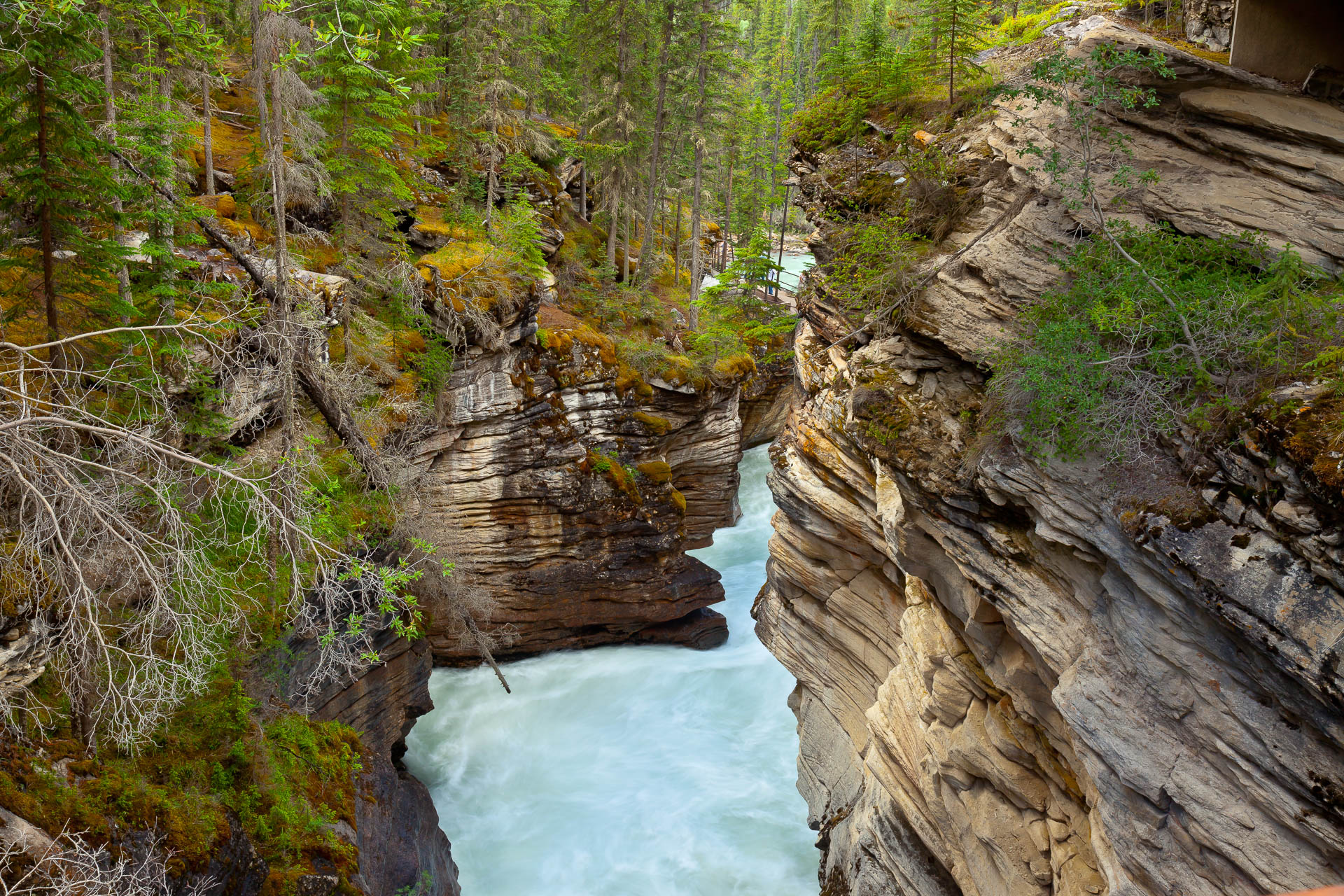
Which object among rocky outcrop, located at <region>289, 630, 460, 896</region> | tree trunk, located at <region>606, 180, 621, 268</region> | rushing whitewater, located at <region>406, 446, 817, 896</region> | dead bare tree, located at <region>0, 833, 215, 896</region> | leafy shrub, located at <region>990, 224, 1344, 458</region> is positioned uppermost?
tree trunk, located at <region>606, 180, 621, 268</region>

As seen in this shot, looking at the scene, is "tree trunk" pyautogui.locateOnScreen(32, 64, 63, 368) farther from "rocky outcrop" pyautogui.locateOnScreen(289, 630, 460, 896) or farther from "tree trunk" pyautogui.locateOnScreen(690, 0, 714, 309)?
"tree trunk" pyautogui.locateOnScreen(690, 0, 714, 309)

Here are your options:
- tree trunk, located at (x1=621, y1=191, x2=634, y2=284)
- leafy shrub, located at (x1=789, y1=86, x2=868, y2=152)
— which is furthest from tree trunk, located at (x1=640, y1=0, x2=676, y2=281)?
leafy shrub, located at (x1=789, y1=86, x2=868, y2=152)

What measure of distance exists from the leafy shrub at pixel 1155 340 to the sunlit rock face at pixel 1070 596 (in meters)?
0.32

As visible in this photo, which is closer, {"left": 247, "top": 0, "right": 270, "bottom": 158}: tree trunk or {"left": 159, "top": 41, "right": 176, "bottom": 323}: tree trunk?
{"left": 159, "top": 41, "right": 176, "bottom": 323}: tree trunk

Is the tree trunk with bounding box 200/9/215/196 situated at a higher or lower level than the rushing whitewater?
higher

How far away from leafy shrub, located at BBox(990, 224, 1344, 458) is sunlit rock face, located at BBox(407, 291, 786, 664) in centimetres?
1193

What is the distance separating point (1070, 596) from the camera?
6.34m

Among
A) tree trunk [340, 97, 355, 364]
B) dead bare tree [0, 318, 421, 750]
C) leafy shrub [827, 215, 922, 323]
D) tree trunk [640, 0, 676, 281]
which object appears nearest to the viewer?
dead bare tree [0, 318, 421, 750]

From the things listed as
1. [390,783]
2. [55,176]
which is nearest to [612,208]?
[55,176]

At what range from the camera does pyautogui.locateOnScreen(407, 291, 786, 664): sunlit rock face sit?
54.3 ft

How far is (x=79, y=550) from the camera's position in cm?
677

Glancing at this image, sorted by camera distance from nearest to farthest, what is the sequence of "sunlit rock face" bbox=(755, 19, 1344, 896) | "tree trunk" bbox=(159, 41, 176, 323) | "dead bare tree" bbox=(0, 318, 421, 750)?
"sunlit rock face" bbox=(755, 19, 1344, 896)
"dead bare tree" bbox=(0, 318, 421, 750)
"tree trunk" bbox=(159, 41, 176, 323)

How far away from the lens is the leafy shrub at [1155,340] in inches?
213

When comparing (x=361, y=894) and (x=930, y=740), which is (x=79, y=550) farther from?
(x=930, y=740)
